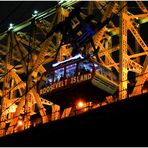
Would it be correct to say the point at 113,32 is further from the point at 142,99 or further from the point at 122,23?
the point at 142,99

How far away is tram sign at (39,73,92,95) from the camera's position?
4575cm

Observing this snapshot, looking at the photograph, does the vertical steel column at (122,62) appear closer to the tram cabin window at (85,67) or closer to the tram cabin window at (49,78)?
the tram cabin window at (85,67)

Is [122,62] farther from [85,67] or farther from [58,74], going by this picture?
[58,74]

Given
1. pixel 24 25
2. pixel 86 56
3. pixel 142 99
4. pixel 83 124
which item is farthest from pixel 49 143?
pixel 24 25

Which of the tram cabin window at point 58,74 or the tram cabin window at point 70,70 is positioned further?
the tram cabin window at point 58,74

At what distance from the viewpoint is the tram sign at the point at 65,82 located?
1801 inches

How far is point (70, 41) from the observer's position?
47688 mm

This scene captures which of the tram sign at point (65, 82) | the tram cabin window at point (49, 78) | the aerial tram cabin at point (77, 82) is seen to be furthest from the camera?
the tram cabin window at point (49, 78)

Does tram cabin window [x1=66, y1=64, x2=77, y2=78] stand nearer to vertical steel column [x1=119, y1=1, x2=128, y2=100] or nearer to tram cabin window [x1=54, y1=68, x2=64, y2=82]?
tram cabin window [x1=54, y1=68, x2=64, y2=82]

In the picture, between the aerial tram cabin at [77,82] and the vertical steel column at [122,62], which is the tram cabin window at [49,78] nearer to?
the aerial tram cabin at [77,82]

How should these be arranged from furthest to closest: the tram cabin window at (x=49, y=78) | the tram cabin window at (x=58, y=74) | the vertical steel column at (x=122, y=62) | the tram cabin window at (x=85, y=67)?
the tram cabin window at (x=49, y=78) → the tram cabin window at (x=58, y=74) → the vertical steel column at (x=122, y=62) → the tram cabin window at (x=85, y=67)

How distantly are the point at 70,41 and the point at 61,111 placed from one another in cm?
853

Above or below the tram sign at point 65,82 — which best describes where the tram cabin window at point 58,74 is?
above

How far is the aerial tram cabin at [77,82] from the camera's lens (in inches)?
1797
